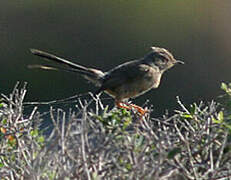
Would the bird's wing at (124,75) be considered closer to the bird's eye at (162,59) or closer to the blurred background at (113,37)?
the bird's eye at (162,59)

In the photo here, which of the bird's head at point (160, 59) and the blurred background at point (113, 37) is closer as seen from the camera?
the bird's head at point (160, 59)

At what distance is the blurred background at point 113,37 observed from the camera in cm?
848

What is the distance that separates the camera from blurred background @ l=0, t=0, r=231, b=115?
27.8ft

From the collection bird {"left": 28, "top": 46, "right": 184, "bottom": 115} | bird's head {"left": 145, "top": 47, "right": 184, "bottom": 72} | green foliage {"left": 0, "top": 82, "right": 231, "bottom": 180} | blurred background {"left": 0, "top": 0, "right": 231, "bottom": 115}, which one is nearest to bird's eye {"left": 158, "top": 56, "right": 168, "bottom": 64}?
bird's head {"left": 145, "top": 47, "right": 184, "bottom": 72}

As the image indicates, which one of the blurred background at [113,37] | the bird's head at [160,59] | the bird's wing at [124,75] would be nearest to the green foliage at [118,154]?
the bird's wing at [124,75]

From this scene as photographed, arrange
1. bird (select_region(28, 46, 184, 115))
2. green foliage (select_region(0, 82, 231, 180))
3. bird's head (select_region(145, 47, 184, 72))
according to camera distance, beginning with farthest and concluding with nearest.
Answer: bird's head (select_region(145, 47, 184, 72)) < bird (select_region(28, 46, 184, 115)) < green foliage (select_region(0, 82, 231, 180))

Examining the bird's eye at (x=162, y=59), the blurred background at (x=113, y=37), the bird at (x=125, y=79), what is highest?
the bird's eye at (x=162, y=59)

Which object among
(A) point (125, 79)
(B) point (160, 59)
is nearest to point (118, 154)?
(A) point (125, 79)

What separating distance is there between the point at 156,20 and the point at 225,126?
7445 mm

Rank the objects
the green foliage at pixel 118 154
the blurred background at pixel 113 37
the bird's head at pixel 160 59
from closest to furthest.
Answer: the green foliage at pixel 118 154
the bird's head at pixel 160 59
the blurred background at pixel 113 37

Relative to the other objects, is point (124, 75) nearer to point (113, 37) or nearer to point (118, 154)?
point (118, 154)

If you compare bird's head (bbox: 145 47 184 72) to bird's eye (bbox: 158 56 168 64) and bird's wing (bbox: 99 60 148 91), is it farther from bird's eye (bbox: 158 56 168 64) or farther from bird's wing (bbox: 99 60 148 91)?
bird's wing (bbox: 99 60 148 91)

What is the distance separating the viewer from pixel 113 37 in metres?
9.85

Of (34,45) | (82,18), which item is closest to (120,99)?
(34,45)
